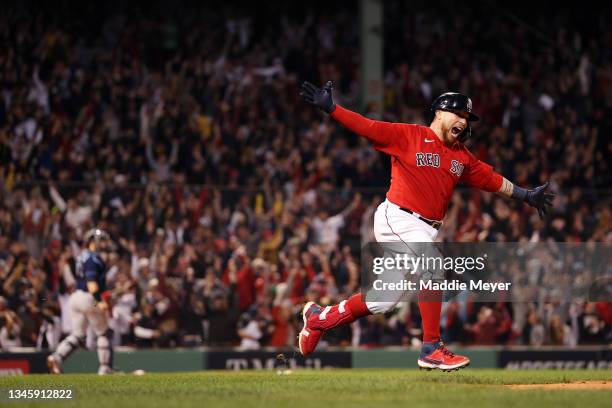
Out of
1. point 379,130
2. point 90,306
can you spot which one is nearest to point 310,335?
point 379,130

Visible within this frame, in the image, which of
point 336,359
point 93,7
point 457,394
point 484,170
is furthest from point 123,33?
point 457,394

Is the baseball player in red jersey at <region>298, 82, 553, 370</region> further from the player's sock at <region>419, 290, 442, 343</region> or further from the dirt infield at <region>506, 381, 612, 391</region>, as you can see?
the dirt infield at <region>506, 381, 612, 391</region>

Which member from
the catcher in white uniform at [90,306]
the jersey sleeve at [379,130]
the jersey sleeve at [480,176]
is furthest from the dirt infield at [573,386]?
the catcher in white uniform at [90,306]

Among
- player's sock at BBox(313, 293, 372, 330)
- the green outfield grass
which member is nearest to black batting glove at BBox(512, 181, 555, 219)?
the green outfield grass

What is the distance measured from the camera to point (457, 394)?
7.98 m

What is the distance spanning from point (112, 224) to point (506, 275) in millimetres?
5755

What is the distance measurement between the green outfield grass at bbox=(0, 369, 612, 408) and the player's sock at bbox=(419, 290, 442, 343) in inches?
14.6

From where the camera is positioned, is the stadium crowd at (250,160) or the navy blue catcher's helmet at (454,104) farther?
the stadium crowd at (250,160)

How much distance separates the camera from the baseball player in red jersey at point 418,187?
922 centimetres

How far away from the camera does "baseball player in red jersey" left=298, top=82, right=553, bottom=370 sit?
922cm

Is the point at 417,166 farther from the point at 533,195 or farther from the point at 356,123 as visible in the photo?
the point at 533,195

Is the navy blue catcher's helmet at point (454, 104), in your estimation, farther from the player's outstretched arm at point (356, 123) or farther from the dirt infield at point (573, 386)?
the dirt infield at point (573, 386)

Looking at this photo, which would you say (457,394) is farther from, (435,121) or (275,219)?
(275,219)

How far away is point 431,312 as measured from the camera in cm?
922
